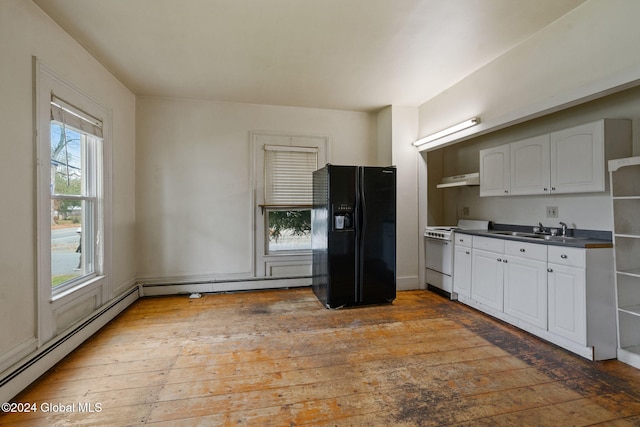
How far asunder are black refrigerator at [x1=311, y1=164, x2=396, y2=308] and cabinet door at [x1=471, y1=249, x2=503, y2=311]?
975mm

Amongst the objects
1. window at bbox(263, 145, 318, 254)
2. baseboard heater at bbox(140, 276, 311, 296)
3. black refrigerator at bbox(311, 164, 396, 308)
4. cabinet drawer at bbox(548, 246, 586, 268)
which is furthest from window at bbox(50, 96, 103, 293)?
cabinet drawer at bbox(548, 246, 586, 268)

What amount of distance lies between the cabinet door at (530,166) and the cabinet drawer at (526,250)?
0.61 metres

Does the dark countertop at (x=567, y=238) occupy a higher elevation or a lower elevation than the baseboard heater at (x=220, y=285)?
higher

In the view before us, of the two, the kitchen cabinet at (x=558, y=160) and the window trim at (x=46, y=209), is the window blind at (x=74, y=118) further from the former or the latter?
the kitchen cabinet at (x=558, y=160)

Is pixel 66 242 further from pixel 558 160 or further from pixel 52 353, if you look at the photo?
pixel 558 160

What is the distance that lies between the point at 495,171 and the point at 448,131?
29.9 inches

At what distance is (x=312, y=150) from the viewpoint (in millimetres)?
4617

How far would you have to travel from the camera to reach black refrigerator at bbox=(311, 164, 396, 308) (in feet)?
12.0

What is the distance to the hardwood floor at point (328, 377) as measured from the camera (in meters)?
1.76

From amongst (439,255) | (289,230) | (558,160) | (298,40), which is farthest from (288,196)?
(558,160)

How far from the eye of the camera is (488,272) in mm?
3314

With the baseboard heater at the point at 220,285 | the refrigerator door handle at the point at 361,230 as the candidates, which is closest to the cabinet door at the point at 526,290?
the refrigerator door handle at the point at 361,230

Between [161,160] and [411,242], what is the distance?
3.93m

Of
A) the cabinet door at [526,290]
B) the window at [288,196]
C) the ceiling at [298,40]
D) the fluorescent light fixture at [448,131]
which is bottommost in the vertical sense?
the cabinet door at [526,290]
